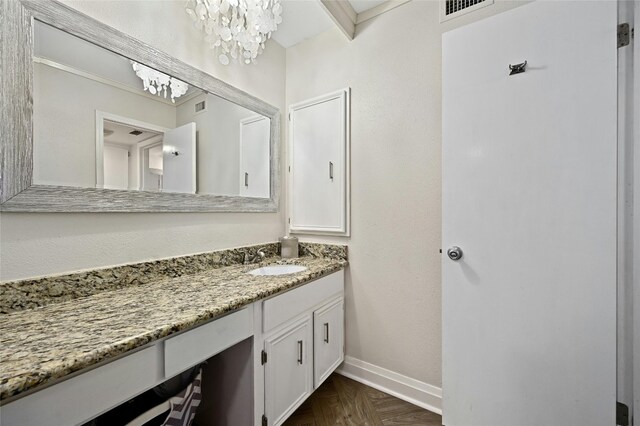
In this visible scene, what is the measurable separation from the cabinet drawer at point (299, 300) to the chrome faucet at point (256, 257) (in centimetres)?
50

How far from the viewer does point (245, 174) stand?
1796 mm

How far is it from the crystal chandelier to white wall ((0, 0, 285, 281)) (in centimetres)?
12

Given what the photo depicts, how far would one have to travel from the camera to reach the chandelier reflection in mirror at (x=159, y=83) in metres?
1.24

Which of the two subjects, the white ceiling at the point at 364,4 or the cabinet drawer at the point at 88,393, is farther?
the white ceiling at the point at 364,4

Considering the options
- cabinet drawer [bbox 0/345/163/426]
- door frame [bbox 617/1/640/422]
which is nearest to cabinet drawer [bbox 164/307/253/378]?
cabinet drawer [bbox 0/345/163/426]

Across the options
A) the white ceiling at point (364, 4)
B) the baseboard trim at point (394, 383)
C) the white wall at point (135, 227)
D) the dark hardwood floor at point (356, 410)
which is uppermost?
the white ceiling at point (364, 4)

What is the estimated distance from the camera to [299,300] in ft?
4.49

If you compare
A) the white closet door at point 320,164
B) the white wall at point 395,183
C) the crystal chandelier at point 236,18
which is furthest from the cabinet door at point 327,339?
the crystal chandelier at point 236,18

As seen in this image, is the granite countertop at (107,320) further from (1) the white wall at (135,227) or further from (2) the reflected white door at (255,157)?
(2) the reflected white door at (255,157)

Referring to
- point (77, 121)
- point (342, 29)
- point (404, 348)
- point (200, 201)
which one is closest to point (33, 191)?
point (77, 121)

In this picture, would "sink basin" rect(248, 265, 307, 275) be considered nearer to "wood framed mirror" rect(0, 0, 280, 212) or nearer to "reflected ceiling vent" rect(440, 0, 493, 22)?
"wood framed mirror" rect(0, 0, 280, 212)

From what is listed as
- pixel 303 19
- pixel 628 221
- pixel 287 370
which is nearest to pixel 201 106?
pixel 303 19

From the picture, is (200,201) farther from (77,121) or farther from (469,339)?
(469,339)

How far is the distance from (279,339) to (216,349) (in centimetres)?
36
